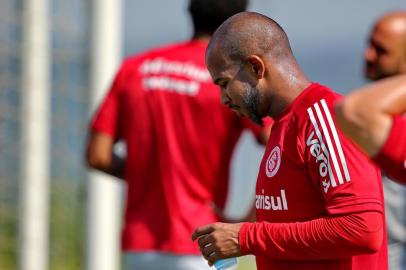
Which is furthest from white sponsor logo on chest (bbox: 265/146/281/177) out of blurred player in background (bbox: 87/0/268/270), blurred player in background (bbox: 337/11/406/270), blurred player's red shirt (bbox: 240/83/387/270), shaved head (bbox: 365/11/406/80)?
shaved head (bbox: 365/11/406/80)

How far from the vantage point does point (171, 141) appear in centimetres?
497

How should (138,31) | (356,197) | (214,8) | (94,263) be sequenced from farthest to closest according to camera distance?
(138,31), (94,263), (214,8), (356,197)

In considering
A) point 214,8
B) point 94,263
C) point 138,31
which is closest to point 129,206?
point 214,8

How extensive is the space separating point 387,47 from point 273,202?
1.90m

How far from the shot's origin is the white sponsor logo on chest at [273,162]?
3233 mm

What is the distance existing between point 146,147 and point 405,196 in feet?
3.68

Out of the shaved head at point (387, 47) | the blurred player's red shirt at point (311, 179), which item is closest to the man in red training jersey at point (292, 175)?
the blurred player's red shirt at point (311, 179)

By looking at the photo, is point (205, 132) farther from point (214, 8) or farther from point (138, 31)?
point (138, 31)

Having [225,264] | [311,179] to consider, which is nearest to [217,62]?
[311,179]

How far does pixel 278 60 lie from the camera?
3.32 m

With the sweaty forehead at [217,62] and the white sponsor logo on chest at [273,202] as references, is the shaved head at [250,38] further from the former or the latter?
the white sponsor logo on chest at [273,202]

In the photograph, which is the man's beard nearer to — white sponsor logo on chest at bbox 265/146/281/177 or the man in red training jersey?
the man in red training jersey

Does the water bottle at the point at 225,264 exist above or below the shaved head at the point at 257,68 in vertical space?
below

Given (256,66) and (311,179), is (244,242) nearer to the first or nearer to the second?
(311,179)
